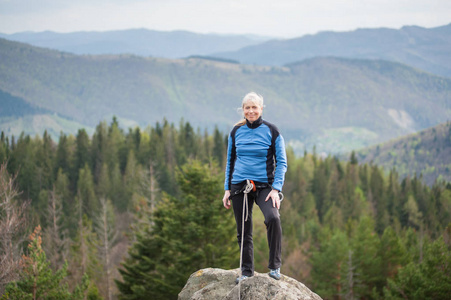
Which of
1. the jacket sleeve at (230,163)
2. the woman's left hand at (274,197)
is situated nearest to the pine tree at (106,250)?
the jacket sleeve at (230,163)

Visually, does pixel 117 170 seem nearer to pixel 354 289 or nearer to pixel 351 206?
pixel 351 206

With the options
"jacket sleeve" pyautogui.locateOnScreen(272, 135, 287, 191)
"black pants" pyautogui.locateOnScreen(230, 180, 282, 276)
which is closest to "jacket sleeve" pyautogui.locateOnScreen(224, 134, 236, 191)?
"black pants" pyautogui.locateOnScreen(230, 180, 282, 276)

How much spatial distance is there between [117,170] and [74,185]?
13.9 meters

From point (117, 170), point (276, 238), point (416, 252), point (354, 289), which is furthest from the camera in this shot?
point (117, 170)

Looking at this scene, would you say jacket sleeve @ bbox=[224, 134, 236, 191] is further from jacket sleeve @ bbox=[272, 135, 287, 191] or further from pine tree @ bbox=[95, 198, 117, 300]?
pine tree @ bbox=[95, 198, 117, 300]

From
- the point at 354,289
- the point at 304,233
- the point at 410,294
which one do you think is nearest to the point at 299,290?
the point at 410,294

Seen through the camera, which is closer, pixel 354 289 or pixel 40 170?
pixel 354 289

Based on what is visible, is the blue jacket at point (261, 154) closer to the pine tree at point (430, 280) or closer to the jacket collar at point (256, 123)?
the jacket collar at point (256, 123)

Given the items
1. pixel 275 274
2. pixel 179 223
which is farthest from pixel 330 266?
pixel 275 274

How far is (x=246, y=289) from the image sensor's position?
9.40m

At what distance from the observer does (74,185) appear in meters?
109

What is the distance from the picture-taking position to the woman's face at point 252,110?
9.16m

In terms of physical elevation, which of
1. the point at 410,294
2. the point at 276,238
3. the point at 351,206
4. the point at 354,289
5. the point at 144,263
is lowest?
the point at 351,206

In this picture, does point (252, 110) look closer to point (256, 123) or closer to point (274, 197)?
point (256, 123)
